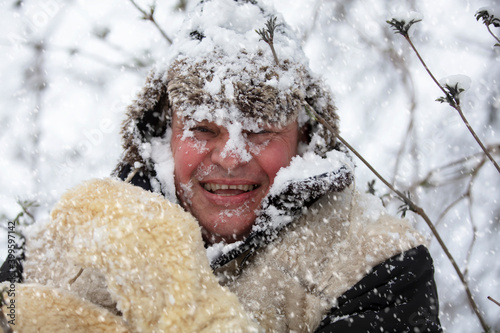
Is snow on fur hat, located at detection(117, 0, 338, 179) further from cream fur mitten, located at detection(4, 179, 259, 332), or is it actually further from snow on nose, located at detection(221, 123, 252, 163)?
cream fur mitten, located at detection(4, 179, 259, 332)

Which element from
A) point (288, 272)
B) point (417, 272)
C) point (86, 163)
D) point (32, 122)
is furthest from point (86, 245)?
point (86, 163)

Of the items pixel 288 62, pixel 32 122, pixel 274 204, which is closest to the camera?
pixel 274 204

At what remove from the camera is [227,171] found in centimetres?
195

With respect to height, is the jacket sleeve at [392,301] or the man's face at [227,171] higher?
the man's face at [227,171]

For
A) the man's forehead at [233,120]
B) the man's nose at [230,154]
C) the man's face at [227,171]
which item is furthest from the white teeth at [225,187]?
the man's forehead at [233,120]

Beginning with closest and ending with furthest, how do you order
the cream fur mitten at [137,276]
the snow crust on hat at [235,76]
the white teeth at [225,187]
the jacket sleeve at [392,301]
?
the cream fur mitten at [137,276] < the jacket sleeve at [392,301] < the snow crust on hat at [235,76] < the white teeth at [225,187]

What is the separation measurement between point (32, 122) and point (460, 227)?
6.72 metres

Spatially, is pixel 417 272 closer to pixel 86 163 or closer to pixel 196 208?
pixel 196 208

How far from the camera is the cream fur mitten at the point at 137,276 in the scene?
3.47 ft

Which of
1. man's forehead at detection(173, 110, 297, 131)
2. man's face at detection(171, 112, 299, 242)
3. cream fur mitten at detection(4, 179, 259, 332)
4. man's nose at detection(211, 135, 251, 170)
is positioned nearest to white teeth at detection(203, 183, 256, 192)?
man's face at detection(171, 112, 299, 242)

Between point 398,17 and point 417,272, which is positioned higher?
point 398,17

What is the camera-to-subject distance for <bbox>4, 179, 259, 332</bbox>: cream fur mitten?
106 centimetres

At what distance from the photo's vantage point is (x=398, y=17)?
1366 millimetres

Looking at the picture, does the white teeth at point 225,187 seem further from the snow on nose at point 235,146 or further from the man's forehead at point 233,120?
the man's forehead at point 233,120
